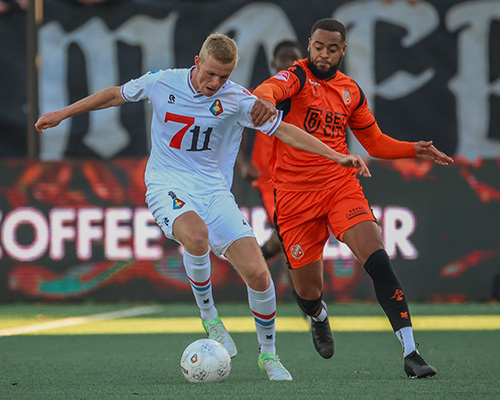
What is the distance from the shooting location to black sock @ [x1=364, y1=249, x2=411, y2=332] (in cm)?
615

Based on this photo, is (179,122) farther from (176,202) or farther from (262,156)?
(262,156)

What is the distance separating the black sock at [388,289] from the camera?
615 centimetres

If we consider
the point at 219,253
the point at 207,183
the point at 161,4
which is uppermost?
the point at 161,4

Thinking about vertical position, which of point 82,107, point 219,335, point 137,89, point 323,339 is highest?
point 137,89

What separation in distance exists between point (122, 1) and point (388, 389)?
11282mm

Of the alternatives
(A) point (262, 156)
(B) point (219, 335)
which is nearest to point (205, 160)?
(B) point (219, 335)

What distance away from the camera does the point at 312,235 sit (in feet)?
22.5

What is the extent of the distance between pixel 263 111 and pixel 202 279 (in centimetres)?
128

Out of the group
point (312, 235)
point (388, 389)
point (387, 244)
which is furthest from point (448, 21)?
point (388, 389)

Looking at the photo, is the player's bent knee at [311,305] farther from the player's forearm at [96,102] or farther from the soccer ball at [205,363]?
the player's forearm at [96,102]

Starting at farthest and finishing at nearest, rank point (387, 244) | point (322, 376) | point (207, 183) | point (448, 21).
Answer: point (448, 21)
point (387, 244)
point (207, 183)
point (322, 376)

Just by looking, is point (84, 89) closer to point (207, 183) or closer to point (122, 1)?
point (122, 1)

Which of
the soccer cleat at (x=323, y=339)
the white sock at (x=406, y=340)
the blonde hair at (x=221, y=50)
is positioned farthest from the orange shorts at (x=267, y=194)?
the white sock at (x=406, y=340)

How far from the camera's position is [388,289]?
6203mm
